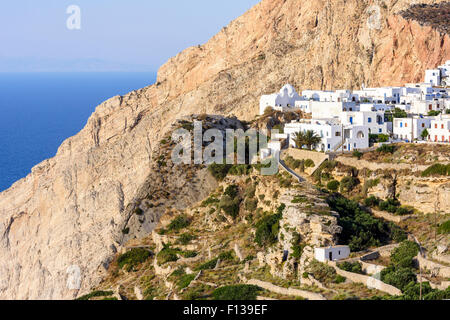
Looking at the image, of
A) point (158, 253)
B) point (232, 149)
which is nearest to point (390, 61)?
point (232, 149)

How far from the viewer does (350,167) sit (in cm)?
3981

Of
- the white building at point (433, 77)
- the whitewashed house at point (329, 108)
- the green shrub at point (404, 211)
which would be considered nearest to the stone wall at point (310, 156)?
the green shrub at point (404, 211)

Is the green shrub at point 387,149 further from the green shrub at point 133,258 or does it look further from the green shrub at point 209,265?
the green shrub at point 133,258

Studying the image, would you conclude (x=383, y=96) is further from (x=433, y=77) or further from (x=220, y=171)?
(x=220, y=171)

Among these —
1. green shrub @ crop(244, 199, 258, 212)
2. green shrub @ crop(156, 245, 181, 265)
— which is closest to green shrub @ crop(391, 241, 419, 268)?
green shrub @ crop(244, 199, 258, 212)

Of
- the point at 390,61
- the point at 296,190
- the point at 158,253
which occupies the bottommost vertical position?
the point at 158,253

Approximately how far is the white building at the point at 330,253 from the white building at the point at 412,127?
12326 millimetres

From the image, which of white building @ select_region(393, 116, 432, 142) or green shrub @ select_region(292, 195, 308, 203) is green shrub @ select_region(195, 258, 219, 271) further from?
white building @ select_region(393, 116, 432, 142)

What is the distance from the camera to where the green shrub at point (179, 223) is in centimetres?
4409

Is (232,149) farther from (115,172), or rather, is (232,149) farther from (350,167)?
(115,172)

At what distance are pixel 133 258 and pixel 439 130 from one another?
16279mm

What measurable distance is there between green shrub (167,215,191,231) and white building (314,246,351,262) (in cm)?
1293

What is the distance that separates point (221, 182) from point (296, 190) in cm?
900

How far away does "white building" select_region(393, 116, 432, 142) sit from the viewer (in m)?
43.0
